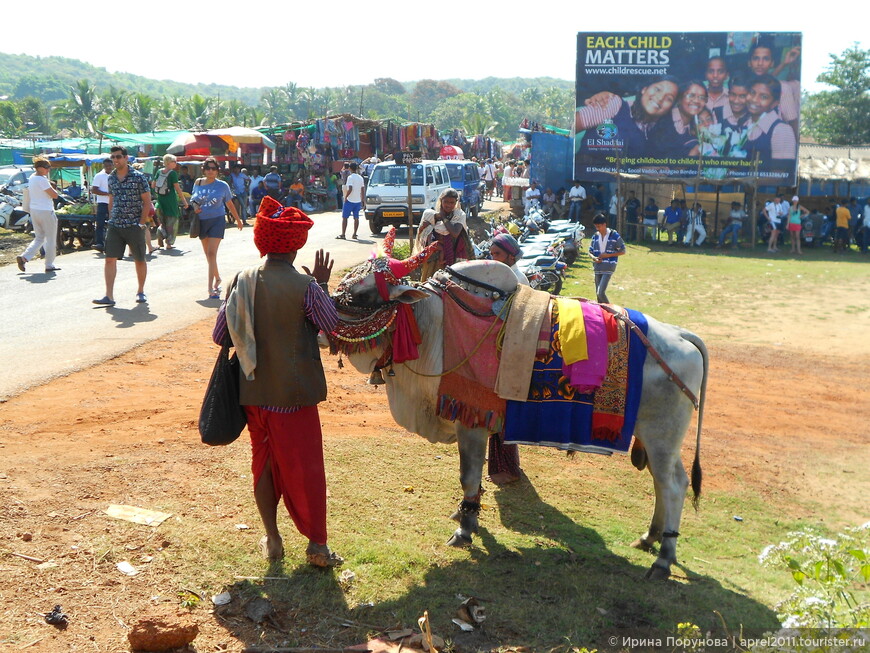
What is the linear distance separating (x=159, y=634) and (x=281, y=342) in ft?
4.84

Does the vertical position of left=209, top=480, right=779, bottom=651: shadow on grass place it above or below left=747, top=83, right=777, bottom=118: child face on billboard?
below

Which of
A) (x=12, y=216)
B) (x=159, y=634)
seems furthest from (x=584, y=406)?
(x=12, y=216)

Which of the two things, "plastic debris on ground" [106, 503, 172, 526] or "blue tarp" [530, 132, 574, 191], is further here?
"blue tarp" [530, 132, 574, 191]

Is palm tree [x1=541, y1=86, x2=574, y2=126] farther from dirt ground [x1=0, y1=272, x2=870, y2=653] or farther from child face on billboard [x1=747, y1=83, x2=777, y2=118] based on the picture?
dirt ground [x1=0, y1=272, x2=870, y2=653]

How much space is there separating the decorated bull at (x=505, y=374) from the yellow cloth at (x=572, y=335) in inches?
0.5

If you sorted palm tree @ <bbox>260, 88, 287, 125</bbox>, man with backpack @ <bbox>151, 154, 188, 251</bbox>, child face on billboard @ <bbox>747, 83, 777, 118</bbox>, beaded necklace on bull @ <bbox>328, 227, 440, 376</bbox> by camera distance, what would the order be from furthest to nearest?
1. palm tree @ <bbox>260, 88, 287, 125</bbox>
2. child face on billboard @ <bbox>747, 83, 777, 118</bbox>
3. man with backpack @ <bbox>151, 154, 188, 251</bbox>
4. beaded necklace on bull @ <bbox>328, 227, 440, 376</bbox>

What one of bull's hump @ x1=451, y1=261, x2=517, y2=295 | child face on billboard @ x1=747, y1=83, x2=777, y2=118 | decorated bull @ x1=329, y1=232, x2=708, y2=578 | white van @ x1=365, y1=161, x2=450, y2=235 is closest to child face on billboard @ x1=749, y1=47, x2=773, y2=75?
child face on billboard @ x1=747, y1=83, x2=777, y2=118

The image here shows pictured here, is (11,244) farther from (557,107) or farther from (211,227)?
(557,107)

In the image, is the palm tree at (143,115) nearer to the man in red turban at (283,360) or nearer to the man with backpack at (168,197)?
the man with backpack at (168,197)

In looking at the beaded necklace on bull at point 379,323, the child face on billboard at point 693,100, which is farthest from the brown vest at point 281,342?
the child face on billboard at point 693,100

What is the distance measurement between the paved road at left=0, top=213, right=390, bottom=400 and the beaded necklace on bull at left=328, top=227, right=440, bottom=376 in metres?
3.84

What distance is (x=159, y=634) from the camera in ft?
12.6

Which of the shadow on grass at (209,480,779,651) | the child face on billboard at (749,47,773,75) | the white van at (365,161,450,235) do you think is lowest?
the shadow on grass at (209,480,779,651)

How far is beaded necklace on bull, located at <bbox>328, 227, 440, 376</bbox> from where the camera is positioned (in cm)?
497
